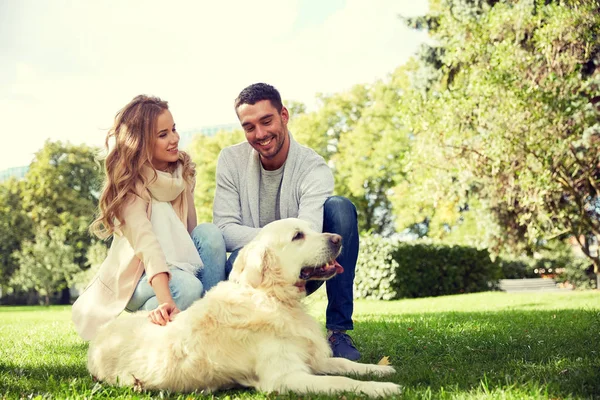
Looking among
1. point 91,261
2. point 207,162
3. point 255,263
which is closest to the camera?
point 255,263

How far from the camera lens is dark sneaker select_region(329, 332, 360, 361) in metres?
4.12

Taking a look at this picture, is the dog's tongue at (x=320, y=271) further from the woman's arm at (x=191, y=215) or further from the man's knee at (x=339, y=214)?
the woman's arm at (x=191, y=215)

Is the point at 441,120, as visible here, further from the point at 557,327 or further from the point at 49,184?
the point at 49,184

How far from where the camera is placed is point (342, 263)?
14.4 feet

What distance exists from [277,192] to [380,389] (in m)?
2.30

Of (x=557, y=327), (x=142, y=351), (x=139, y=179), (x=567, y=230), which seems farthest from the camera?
(x=567, y=230)

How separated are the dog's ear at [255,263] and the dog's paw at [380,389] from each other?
0.90m

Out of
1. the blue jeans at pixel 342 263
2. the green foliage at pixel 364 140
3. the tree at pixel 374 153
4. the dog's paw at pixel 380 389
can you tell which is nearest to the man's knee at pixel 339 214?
the blue jeans at pixel 342 263

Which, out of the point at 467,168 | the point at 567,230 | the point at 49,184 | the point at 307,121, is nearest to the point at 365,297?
the point at 467,168

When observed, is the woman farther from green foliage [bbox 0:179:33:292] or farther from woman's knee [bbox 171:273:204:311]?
green foliage [bbox 0:179:33:292]

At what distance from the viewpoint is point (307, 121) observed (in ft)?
100

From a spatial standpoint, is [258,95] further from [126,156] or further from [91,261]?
[91,261]

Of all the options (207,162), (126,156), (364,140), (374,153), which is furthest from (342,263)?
(207,162)

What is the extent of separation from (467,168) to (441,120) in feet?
5.15
